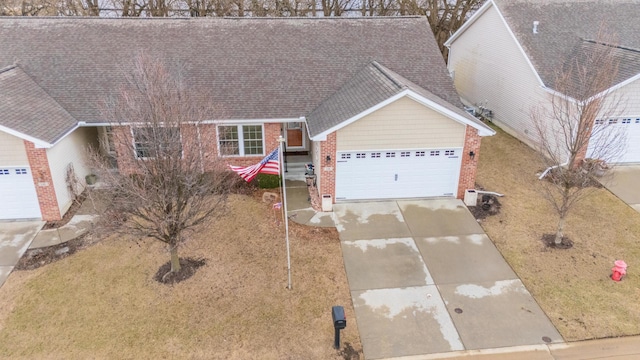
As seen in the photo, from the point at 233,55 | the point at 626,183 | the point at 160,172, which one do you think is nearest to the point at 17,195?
the point at 160,172

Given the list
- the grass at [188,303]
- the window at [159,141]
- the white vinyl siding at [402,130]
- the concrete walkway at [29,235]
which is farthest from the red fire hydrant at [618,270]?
the concrete walkway at [29,235]

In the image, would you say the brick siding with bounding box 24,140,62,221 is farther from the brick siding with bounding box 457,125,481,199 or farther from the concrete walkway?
the brick siding with bounding box 457,125,481,199

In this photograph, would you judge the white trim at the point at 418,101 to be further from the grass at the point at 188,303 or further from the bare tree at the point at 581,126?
the grass at the point at 188,303

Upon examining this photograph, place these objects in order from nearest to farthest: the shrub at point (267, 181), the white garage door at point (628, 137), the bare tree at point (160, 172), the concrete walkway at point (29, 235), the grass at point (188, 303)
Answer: the grass at point (188, 303), the bare tree at point (160, 172), the concrete walkway at point (29, 235), the shrub at point (267, 181), the white garage door at point (628, 137)

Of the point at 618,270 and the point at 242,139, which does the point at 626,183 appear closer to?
the point at 618,270

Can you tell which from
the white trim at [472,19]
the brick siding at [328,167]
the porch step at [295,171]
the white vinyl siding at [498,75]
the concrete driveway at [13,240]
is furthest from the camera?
the white trim at [472,19]

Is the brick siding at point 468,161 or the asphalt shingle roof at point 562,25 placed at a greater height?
the asphalt shingle roof at point 562,25

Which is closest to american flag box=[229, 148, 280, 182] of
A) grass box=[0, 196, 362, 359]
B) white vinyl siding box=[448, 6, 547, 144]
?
grass box=[0, 196, 362, 359]
